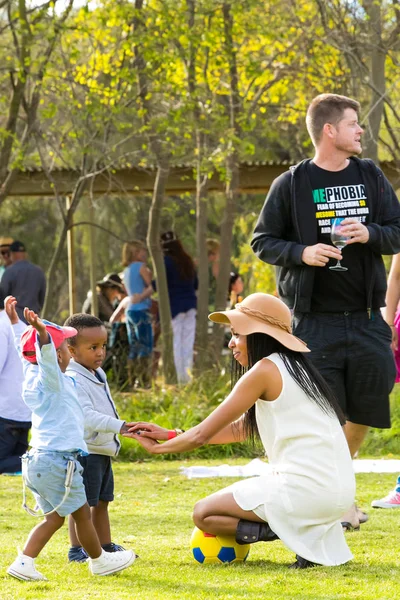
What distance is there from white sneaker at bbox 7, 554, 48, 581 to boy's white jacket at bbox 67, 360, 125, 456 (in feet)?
2.05

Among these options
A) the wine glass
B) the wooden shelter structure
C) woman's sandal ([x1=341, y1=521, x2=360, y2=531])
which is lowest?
woman's sandal ([x1=341, y1=521, x2=360, y2=531])

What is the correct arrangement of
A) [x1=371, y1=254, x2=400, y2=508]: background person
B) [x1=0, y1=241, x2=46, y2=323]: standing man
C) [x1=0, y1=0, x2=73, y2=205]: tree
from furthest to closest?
[x1=0, y1=0, x2=73, y2=205]: tree → [x1=0, y1=241, x2=46, y2=323]: standing man → [x1=371, y1=254, x2=400, y2=508]: background person

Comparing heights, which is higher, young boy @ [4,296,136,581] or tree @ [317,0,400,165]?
tree @ [317,0,400,165]

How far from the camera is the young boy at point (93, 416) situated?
5.19m

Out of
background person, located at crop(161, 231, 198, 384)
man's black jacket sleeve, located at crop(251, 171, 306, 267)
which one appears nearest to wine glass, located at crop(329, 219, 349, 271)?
man's black jacket sleeve, located at crop(251, 171, 306, 267)

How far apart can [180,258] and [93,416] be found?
9.42m

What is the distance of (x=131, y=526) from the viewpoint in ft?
21.7

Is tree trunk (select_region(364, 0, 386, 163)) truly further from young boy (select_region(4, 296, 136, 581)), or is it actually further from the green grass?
young boy (select_region(4, 296, 136, 581))

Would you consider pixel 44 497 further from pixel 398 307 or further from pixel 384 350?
pixel 398 307

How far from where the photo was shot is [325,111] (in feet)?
19.6

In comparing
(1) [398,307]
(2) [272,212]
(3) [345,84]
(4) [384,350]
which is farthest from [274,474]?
(3) [345,84]

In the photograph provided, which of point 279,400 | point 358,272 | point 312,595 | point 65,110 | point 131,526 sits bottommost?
point 131,526

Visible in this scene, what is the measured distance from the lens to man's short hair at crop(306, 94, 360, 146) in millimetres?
5949

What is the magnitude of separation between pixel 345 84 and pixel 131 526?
8537 millimetres
